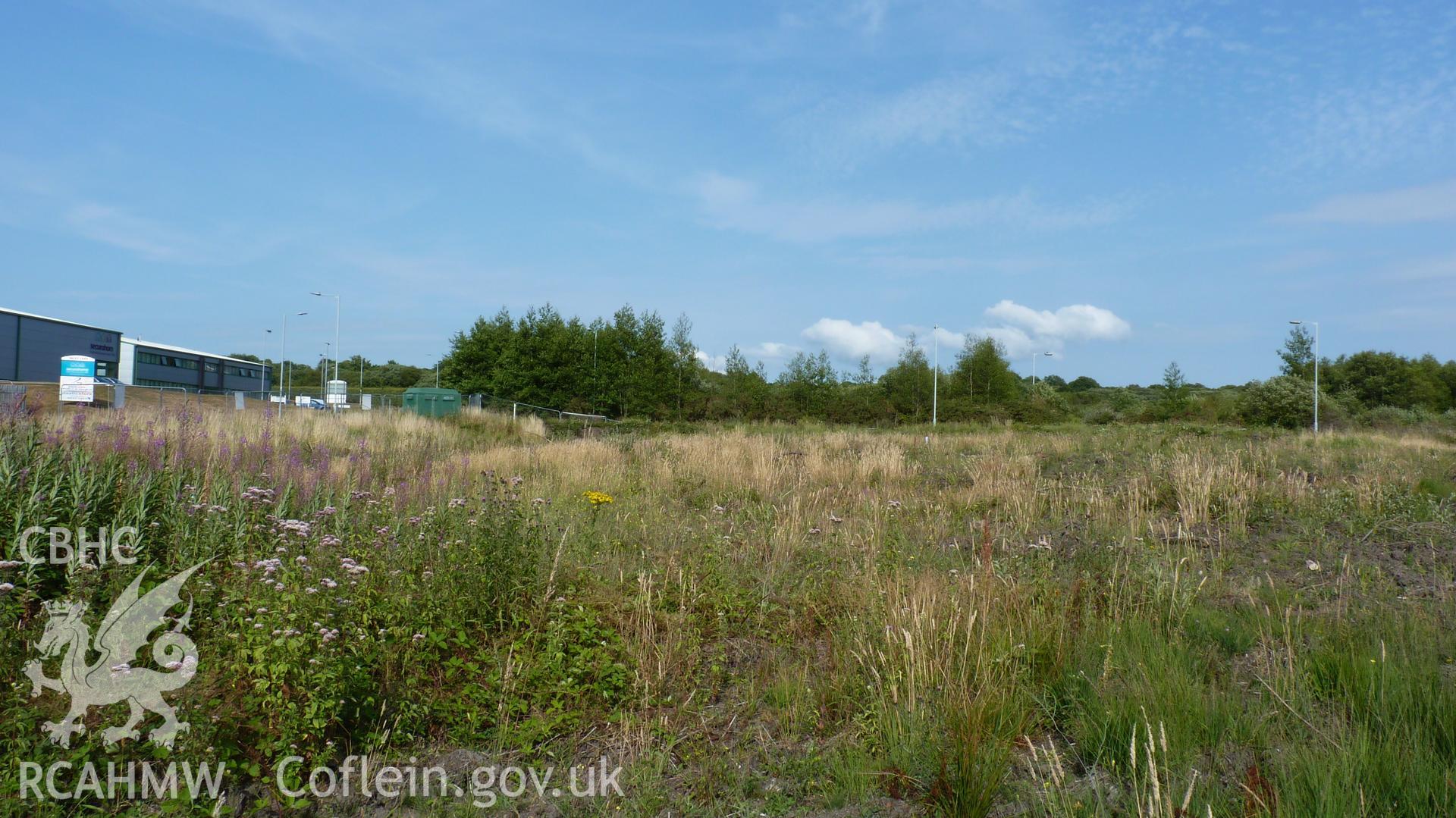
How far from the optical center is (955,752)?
2.91 meters

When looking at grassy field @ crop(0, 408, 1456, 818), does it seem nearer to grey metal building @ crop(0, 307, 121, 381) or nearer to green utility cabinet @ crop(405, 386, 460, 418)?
green utility cabinet @ crop(405, 386, 460, 418)

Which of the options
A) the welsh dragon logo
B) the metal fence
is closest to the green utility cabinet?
the metal fence

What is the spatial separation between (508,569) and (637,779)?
6.03ft

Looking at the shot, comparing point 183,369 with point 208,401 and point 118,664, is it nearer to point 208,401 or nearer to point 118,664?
point 208,401

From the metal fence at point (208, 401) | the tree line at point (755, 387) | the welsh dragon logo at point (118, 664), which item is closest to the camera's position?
the welsh dragon logo at point (118, 664)

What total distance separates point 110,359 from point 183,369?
654 centimetres

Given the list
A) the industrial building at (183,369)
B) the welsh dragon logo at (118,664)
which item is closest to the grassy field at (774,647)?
the welsh dragon logo at (118,664)

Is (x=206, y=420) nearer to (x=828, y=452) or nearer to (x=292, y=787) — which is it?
(x=828, y=452)

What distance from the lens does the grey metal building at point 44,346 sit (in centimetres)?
5525

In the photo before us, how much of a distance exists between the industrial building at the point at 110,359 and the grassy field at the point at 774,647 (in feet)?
169

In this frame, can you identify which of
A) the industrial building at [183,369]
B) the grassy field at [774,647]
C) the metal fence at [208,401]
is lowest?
the grassy field at [774,647]

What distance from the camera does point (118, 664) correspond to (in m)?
3.14

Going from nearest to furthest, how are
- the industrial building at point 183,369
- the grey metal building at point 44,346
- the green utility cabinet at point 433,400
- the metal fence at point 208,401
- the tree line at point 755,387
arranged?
1. the metal fence at point 208,401
2. the green utility cabinet at point 433,400
3. the tree line at point 755,387
4. the grey metal building at point 44,346
5. the industrial building at point 183,369

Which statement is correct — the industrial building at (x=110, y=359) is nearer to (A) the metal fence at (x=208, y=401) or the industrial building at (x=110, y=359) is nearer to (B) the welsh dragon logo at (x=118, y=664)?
(A) the metal fence at (x=208, y=401)
